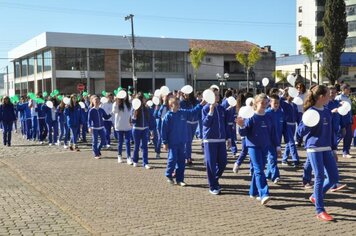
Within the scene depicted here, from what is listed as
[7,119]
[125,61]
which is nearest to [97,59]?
[125,61]

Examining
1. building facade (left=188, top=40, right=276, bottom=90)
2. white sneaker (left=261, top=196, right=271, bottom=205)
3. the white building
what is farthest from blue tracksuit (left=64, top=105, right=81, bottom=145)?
the white building

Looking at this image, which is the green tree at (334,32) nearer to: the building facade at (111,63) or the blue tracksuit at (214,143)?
the building facade at (111,63)

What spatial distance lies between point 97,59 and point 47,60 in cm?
582

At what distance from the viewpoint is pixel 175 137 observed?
9070mm

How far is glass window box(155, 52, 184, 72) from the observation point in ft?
191

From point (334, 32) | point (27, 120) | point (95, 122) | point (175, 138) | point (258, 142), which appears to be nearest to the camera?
point (258, 142)

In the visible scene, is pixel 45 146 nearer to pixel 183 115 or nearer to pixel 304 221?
pixel 183 115

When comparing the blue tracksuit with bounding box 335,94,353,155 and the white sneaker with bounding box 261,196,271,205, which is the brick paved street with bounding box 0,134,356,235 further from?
the blue tracksuit with bounding box 335,94,353,155

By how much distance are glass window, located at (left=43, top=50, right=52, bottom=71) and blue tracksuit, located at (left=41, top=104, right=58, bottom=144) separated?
37.2m

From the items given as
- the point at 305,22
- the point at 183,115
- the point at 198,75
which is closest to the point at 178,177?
the point at 183,115

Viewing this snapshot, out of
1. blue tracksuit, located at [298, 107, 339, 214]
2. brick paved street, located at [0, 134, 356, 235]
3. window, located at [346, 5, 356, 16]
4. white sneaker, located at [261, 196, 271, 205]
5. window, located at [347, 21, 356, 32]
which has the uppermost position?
window, located at [346, 5, 356, 16]

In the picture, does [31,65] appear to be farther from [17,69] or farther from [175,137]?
[175,137]

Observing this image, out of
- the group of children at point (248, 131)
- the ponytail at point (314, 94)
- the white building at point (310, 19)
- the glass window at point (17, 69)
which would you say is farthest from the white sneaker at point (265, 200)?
the white building at point (310, 19)

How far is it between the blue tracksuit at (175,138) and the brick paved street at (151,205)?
0.42 m
